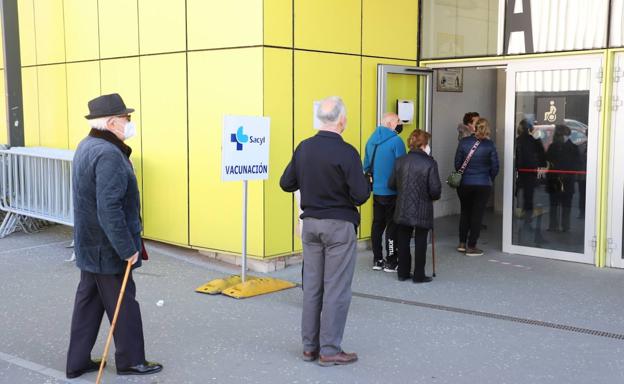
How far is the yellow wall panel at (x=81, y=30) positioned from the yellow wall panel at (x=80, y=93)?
13 cm

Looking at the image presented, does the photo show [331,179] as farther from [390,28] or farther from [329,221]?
[390,28]

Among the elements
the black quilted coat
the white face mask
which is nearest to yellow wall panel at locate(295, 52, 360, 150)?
→ the black quilted coat

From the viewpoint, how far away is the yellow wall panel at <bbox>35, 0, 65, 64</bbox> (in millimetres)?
9891

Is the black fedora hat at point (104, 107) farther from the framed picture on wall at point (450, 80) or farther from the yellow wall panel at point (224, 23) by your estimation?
the framed picture on wall at point (450, 80)

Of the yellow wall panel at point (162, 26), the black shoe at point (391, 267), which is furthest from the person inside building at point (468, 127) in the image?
the yellow wall panel at point (162, 26)

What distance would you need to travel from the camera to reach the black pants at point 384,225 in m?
7.64

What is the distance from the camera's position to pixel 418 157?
7062 mm

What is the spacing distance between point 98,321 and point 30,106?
23.0ft

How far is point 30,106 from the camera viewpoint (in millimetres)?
10828

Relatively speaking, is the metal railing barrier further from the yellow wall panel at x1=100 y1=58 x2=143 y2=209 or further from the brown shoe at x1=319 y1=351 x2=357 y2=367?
the brown shoe at x1=319 y1=351 x2=357 y2=367

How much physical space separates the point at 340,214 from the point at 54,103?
22.4 feet

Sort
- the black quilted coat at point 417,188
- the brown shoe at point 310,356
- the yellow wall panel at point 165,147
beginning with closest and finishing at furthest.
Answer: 1. the brown shoe at point 310,356
2. the black quilted coat at point 417,188
3. the yellow wall panel at point 165,147

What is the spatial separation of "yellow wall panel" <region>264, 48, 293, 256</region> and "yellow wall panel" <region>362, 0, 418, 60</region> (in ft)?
4.66

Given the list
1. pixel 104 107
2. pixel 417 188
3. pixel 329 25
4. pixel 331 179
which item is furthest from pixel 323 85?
pixel 104 107
